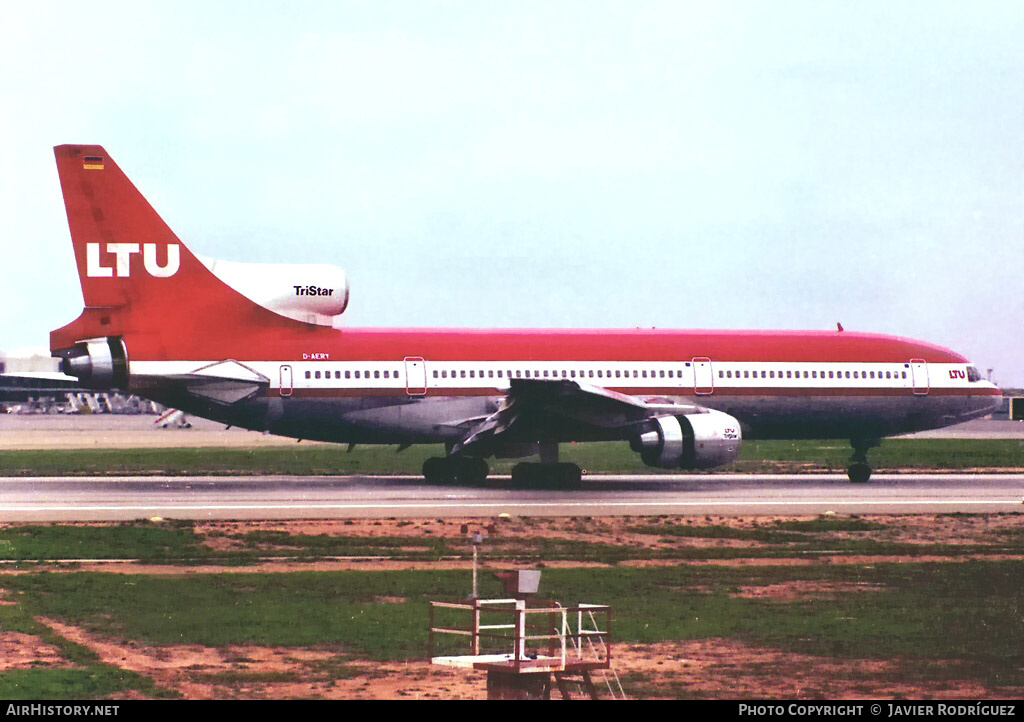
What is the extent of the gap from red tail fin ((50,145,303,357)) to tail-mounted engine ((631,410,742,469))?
12.7 meters

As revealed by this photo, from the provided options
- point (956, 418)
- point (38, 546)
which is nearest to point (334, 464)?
point (956, 418)

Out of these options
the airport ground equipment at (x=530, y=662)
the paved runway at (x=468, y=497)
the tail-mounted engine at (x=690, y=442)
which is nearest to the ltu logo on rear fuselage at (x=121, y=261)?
the paved runway at (x=468, y=497)

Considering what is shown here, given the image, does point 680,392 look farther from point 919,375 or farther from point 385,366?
point 385,366

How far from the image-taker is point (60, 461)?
2194 inches

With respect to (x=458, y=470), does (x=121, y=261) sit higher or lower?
higher

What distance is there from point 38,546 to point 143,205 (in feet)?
45.3

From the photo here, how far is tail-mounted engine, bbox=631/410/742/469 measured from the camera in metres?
39.3

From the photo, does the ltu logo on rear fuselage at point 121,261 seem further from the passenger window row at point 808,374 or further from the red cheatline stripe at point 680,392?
the passenger window row at point 808,374

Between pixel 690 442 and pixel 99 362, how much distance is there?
16.3 metres

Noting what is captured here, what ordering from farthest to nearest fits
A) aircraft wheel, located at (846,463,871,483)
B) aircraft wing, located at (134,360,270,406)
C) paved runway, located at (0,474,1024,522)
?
aircraft wheel, located at (846,463,871,483), aircraft wing, located at (134,360,270,406), paved runway, located at (0,474,1024,522)

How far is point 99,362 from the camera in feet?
124

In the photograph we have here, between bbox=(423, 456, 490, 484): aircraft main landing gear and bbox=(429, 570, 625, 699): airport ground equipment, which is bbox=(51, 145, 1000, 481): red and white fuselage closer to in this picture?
bbox=(423, 456, 490, 484): aircraft main landing gear

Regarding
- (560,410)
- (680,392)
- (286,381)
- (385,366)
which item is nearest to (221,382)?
(286,381)

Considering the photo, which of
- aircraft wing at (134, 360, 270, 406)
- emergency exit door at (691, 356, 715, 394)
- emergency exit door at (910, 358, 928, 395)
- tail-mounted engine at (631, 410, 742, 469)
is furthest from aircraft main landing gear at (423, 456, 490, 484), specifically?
emergency exit door at (910, 358, 928, 395)
